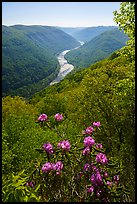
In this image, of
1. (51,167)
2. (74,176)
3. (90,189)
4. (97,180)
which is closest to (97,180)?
(97,180)

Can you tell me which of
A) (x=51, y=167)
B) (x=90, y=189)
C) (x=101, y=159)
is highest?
(x=101, y=159)

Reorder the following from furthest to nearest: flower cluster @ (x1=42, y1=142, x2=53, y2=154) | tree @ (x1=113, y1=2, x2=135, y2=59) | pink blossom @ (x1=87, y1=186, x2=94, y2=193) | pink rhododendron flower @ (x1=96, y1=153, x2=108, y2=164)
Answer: tree @ (x1=113, y1=2, x2=135, y2=59)
flower cluster @ (x1=42, y1=142, x2=53, y2=154)
pink rhododendron flower @ (x1=96, y1=153, x2=108, y2=164)
pink blossom @ (x1=87, y1=186, x2=94, y2=193)

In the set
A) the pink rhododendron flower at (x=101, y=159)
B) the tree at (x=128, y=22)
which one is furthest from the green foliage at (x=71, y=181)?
the tree at (x=128, y=22)

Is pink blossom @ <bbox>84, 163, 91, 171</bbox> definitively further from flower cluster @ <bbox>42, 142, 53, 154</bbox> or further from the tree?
the tree

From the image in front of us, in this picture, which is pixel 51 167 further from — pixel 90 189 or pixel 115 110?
pixel 115 110

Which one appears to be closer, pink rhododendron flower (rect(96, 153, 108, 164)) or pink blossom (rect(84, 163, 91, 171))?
pink rhododendron flower (rect(96, 153, 108, 164))

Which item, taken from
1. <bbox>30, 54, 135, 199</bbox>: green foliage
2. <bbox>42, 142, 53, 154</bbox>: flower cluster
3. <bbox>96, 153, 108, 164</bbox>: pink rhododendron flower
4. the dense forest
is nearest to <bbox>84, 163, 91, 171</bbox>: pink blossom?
the dense forest

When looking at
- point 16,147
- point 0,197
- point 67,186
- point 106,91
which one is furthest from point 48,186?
point 16,147
